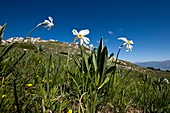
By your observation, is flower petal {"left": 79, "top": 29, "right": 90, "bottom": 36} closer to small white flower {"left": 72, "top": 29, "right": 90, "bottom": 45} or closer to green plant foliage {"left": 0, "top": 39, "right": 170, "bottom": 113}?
small white flower {"left": 72, "top": 29, "right": 90, "bottom": 45}

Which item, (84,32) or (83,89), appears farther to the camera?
(84,32)

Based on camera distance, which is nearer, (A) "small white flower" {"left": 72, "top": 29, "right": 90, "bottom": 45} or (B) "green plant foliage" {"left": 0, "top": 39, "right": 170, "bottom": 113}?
(B) "green plant foliage" {"left": 0, "top": 39, "right": 170, "bottom": 113}

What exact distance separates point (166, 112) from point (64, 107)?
4.86 ft

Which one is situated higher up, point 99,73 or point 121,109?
point 99,73

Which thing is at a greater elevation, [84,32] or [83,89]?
[84,32]

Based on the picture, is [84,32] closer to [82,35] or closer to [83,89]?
[82,35]

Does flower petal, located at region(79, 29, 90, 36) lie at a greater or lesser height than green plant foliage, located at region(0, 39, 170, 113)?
greater

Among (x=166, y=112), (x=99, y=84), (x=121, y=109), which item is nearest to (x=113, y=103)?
(x=121, y=109)

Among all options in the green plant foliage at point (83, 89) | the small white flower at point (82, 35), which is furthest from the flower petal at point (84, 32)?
the green plant foliage at point (83, 89)

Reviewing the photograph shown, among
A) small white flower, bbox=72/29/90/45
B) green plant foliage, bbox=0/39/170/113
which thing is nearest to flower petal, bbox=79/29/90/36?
small white flower, bbox=72/29/90/45

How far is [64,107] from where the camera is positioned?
7.55ft

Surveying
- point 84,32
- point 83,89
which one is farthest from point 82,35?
point 83,89

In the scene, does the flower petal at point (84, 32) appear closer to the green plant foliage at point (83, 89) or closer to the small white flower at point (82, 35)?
the small white flower at point (82, 35)

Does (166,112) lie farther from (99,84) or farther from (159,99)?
(99,84)
